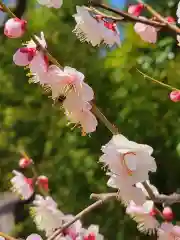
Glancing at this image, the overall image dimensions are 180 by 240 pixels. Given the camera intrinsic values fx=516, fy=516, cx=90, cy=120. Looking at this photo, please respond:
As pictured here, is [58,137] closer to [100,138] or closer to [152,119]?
[100,138]

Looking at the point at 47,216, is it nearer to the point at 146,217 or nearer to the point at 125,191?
the point at 146,217

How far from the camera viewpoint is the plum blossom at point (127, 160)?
73 centimetres

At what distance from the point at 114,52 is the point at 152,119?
39 centimetres

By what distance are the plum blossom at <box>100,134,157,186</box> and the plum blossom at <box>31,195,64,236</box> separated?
0.47m

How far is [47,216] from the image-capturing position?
121 cm

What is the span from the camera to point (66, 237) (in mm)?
959

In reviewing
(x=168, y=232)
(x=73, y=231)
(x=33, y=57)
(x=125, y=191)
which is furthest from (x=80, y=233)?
(x=33, y=57)

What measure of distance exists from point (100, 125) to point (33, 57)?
1.19m

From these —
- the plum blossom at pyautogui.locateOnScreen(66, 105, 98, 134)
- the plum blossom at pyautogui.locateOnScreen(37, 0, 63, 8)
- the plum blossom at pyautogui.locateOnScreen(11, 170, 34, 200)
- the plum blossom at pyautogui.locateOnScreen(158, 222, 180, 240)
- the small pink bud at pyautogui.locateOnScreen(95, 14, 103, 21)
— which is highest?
the plum blossom at pyautogui.locateOnScreen(37, 0, 63, 8)

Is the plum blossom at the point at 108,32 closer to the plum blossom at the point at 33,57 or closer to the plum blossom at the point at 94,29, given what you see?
the plum blossom at the point at 94,29

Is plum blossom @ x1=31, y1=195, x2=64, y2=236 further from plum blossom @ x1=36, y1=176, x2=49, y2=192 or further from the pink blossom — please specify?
the pink blossom

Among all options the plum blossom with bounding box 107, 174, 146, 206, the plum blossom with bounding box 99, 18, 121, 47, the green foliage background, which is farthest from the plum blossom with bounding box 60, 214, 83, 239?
the green foliage background

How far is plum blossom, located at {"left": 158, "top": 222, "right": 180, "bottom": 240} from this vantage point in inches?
39.6

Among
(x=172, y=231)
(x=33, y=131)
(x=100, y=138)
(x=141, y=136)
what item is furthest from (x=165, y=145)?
(x=172, y=231)
